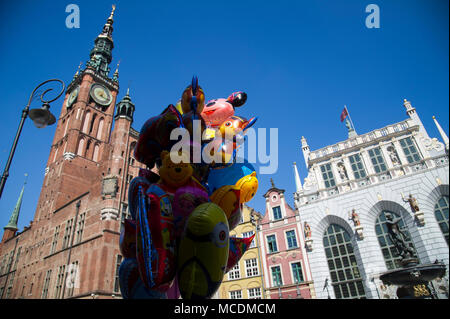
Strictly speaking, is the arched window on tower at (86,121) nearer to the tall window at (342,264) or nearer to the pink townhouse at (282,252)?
the pink townhouse at (282,252)

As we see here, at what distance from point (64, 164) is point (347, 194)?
37228 millimetres

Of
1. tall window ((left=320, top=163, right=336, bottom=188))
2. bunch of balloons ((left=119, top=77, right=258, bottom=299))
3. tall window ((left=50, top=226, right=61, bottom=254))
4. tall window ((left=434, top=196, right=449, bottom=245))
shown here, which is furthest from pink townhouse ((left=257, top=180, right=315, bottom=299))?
tall window ((left=50, top=226, right=61, bottom=254))

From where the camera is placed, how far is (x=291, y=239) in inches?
973

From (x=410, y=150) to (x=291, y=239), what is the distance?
12.6 metres

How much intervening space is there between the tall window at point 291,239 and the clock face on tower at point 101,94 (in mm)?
40863

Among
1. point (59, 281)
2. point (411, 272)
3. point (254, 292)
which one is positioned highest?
point (59, 281)

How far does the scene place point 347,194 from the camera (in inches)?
913

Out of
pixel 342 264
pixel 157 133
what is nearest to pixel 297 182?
pixel 342 264

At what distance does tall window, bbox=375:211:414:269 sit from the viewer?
65.6 feet

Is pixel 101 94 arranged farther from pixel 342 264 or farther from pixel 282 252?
pixel 342 264

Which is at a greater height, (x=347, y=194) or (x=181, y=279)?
(x=347, y=194)

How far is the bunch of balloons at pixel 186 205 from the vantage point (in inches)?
213
